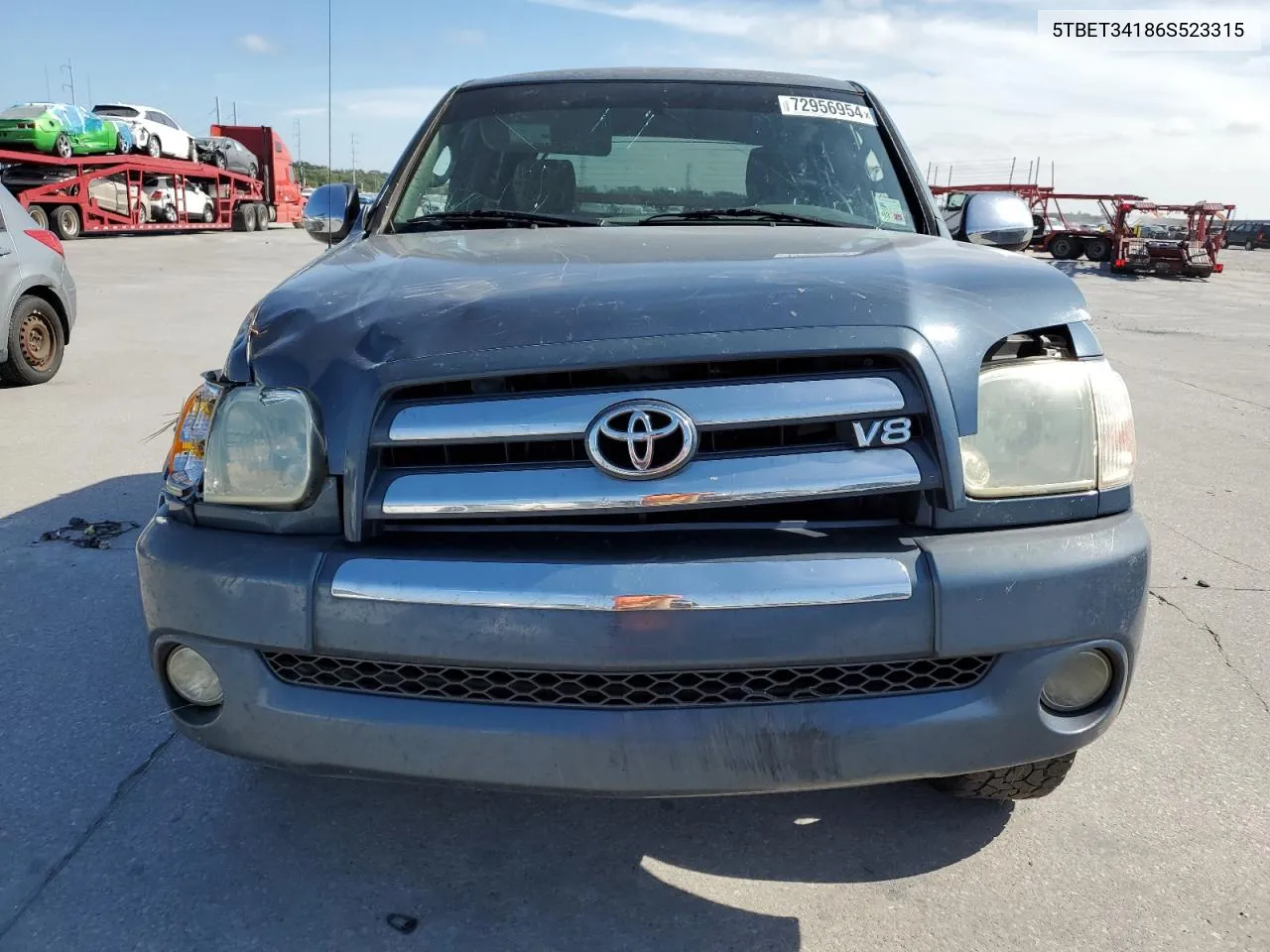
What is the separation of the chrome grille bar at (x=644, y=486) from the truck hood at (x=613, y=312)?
0.58 ft

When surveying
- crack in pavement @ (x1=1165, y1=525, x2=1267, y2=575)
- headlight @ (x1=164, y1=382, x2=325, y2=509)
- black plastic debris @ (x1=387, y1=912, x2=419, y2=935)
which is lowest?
black plastic debris @ (x1=387, y1=912, x2=419, y2=935)

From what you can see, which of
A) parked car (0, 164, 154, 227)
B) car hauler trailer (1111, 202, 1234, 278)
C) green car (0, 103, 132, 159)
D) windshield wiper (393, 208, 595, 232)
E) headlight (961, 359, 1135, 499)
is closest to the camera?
headlight (961, 359, 1135, 499)

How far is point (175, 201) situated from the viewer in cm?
2709

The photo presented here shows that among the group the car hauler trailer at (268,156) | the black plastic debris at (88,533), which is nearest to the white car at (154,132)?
the car hauler trailer at (268,156)

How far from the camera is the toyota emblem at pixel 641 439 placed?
186 centimetres

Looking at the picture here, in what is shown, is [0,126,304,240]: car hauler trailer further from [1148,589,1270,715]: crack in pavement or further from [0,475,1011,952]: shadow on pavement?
[1148,589,1270,715]: crack in pavement

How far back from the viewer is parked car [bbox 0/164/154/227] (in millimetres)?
22375

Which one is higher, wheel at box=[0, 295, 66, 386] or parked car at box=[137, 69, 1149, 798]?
parked car at box=[137, 69, 1149, 798]

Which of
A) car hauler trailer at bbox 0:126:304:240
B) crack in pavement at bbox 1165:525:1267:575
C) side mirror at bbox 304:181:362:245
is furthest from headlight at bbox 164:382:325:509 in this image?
car hauler trailer at bbox 0:126:304:240

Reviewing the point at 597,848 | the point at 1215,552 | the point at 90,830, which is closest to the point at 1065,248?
Result: the point at 1215,552

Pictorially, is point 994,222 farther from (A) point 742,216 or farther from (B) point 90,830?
(B) point 90,830

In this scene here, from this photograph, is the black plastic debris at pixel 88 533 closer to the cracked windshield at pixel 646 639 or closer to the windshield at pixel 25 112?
the cracked windshield at pixel 646 639

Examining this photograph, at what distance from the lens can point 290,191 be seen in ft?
120

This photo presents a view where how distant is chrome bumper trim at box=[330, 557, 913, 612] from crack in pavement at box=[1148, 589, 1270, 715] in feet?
5.59
